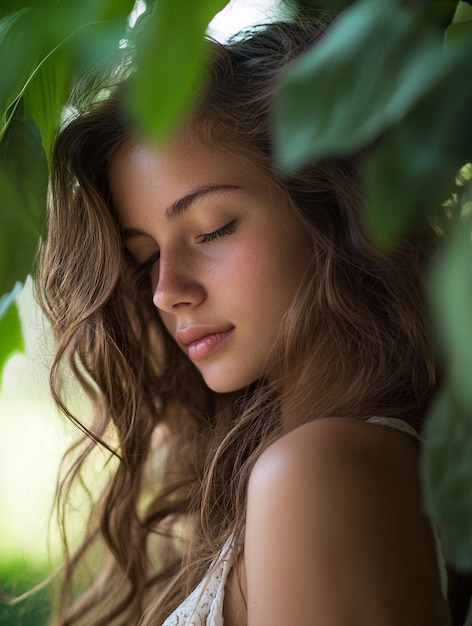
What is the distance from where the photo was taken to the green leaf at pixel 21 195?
72cm

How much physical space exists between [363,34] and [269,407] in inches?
38.6

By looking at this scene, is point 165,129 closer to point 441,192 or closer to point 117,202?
point 441,192

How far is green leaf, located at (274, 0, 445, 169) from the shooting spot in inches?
14.2

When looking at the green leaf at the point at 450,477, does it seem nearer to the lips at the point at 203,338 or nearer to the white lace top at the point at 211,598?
the white lace top at the point at 211,598

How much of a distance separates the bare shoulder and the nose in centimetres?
31

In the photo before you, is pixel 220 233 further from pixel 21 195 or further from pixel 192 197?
pixel 21 195

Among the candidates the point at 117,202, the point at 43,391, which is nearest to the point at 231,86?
the point at 117,202

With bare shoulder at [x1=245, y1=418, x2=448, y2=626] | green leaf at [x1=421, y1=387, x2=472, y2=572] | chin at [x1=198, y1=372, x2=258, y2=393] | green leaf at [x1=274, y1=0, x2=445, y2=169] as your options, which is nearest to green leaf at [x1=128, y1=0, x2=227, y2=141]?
green leaf at [x1=274, y1=0, x2=445, y2=169]

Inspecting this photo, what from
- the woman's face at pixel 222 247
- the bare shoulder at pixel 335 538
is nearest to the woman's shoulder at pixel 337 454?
the bare shoulder at pixel 335 538

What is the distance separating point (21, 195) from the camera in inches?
31.7

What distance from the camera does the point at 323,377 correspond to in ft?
4.01

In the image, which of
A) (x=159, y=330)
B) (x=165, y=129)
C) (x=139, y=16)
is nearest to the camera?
(x=165, y=129)

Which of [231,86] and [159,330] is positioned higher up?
[231,86]

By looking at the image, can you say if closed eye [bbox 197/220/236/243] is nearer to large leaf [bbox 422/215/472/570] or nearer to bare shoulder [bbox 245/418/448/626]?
bare shoulder [bbox 245/418/448/626]
